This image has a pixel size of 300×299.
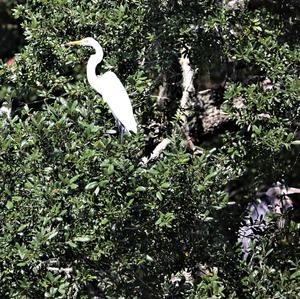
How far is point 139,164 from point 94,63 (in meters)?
0.92

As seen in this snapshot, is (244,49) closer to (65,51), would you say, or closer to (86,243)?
(65,51)

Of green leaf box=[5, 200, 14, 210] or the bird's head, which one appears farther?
the bird's head

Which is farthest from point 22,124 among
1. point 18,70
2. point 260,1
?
point 260,1

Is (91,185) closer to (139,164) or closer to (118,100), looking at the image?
(139,164)

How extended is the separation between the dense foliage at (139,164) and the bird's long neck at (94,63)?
6 cm

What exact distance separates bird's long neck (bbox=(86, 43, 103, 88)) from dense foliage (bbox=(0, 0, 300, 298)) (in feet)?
0.18

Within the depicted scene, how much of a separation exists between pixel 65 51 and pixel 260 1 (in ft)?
4.49

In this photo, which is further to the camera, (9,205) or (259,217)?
(259,217)

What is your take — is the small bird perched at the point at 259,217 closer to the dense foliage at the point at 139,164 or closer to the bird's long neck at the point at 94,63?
the dense foliage at the point at 139,164

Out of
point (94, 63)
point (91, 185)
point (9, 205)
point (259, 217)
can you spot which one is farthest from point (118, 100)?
point (259, 217)

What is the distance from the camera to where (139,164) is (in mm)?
3744

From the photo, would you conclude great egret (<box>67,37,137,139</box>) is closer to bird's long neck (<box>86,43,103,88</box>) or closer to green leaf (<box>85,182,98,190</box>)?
bird's long neck (<box>86,43,103,88</box>)

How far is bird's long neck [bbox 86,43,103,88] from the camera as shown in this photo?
4.43 meters

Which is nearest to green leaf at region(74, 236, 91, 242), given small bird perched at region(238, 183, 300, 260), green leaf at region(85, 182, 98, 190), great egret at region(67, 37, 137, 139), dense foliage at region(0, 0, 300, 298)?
dense foliage at region(0, 0, 300, 298)
